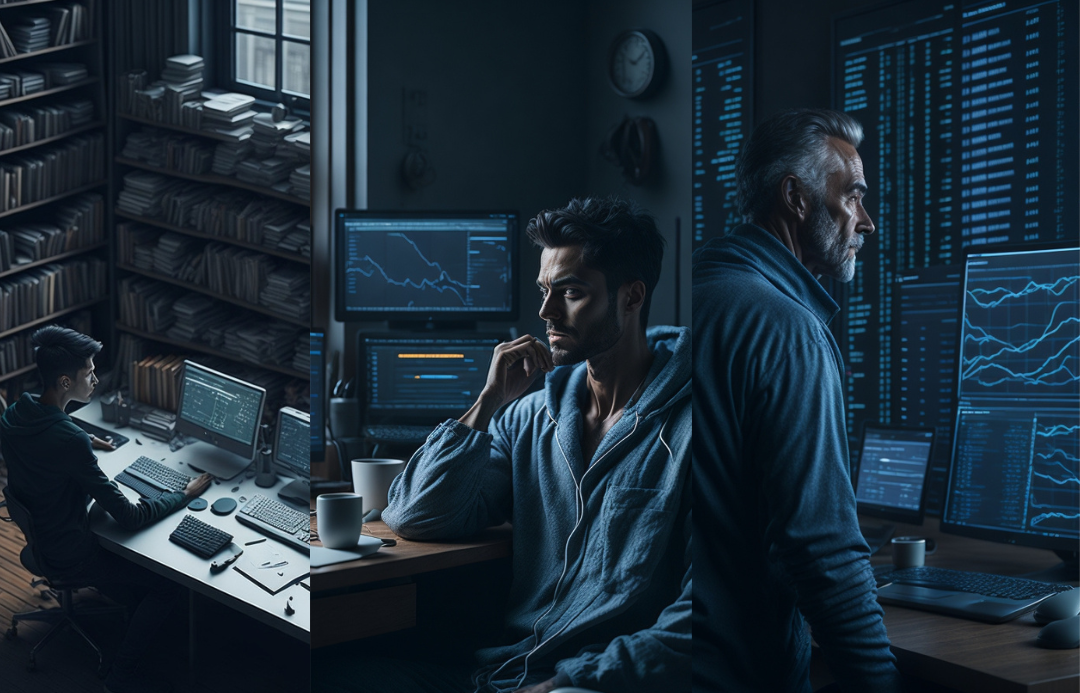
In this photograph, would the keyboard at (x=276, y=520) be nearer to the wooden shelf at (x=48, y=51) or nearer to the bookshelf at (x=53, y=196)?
the bookshelf at (x=53, y=196)

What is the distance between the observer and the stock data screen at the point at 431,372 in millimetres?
1083

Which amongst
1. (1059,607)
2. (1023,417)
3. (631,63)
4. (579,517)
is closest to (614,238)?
(631,63)

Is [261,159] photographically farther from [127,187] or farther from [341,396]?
[341,396]

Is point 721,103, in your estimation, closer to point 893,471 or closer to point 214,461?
point 893,471

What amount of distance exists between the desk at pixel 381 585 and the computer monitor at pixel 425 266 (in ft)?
0.95

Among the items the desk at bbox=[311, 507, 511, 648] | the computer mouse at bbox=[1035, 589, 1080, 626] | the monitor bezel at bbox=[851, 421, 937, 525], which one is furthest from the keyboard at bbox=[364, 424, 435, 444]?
the monitor bezel at bbox=[851, 421, 937, 525]

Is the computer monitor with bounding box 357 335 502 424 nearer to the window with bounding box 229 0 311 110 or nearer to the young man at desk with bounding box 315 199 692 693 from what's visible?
the young man at desk with bounding box 315 199 692 693

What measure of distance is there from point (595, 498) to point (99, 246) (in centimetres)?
128

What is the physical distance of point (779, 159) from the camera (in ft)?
4.84

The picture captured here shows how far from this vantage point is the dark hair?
1477 mm

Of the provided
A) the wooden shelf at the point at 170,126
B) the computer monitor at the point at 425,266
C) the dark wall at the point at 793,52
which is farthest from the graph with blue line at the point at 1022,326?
the wooden shelf at the point at 170,126

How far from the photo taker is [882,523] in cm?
194

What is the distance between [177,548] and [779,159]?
1.43 metres

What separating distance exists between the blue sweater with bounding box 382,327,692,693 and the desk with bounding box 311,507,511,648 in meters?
0.02
